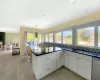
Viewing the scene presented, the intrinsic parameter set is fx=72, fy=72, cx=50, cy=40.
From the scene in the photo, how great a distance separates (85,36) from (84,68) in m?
1.58

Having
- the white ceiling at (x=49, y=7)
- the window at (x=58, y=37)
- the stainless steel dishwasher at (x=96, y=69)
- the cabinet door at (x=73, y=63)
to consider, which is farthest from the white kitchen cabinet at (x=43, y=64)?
the window at (x=58, y=37)

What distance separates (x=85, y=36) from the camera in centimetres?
342

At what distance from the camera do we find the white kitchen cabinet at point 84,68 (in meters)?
2.30

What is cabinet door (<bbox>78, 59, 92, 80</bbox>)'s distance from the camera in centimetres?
230

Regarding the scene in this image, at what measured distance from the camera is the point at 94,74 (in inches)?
85.6

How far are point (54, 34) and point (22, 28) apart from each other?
2688mm

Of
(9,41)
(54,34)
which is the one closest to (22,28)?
(54,34)

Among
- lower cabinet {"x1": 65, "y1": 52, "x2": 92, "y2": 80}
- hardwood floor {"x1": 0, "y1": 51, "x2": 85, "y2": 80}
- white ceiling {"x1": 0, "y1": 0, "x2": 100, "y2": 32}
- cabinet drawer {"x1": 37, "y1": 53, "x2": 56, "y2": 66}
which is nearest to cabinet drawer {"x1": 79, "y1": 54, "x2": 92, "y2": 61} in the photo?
lower cabinet {"x1": 65, "y1": 52, "x2": 92, "y2": 80}

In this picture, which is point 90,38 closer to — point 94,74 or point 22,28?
point 94,74

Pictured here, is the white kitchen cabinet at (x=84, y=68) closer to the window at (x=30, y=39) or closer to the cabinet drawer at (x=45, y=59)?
the cabinet drawer at (x=45, y=59)

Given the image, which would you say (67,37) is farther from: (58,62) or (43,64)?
(43,64)

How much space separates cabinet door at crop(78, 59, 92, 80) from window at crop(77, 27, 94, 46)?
41.4 inches

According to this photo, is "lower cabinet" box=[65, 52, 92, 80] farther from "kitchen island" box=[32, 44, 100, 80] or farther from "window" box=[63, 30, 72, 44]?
"window" box=[63, 30, 72, 44]

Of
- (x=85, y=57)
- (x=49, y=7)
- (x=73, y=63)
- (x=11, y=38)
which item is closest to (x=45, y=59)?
(x=73, y=63)
